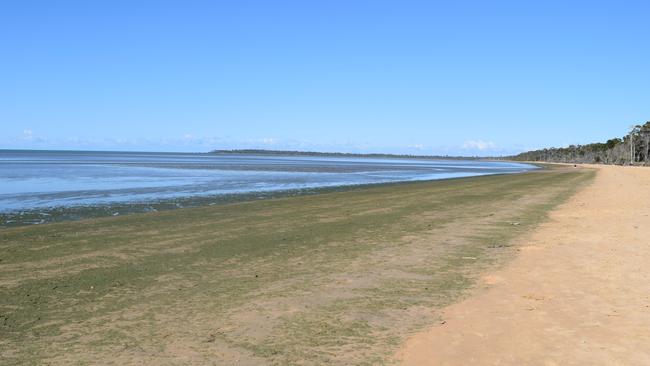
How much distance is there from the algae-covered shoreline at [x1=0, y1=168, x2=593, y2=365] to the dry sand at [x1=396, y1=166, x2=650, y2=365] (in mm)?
392

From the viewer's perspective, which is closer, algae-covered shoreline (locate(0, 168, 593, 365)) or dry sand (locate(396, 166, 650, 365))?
dry sand (locate(396, 166, 650, 365))

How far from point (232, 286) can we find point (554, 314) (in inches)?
171

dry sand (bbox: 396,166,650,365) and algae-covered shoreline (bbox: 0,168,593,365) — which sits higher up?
dry sand (bbox: 396,166,650,365)

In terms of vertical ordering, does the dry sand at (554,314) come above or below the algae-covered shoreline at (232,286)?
above

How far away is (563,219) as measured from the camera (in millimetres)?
15945

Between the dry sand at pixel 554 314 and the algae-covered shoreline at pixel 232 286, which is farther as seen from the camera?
the algae-covered shoreline at pixel 232 286

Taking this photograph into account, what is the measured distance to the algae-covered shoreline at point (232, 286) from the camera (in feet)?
17.6

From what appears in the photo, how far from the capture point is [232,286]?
26.0 ft

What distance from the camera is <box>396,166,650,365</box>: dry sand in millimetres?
5094

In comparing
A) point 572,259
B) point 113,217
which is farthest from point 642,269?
point 113,217

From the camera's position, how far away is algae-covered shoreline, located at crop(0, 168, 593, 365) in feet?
17.6

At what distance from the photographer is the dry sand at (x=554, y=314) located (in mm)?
5094

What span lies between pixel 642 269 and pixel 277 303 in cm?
611

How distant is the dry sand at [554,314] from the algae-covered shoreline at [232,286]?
0.39m
